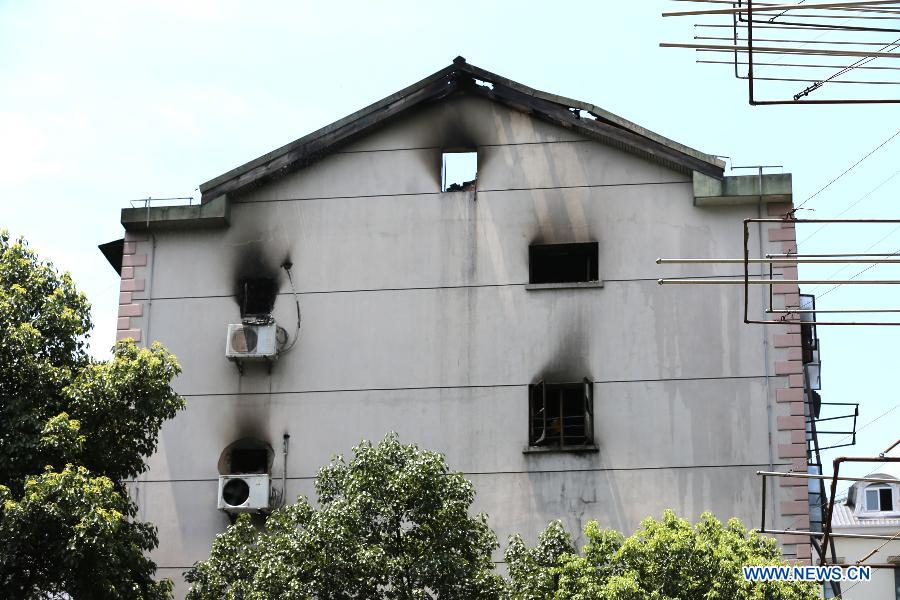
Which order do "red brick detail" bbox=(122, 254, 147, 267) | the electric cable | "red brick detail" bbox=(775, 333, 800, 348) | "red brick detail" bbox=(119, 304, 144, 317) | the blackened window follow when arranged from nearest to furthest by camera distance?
"red brick detail" bbox=(775, 333, 800, 348), the blackened window, the electric cable, "red brick detail" bbox=(119, 304, 144, 317), "red brick detail" bbox=(122, 254, 147, 267)

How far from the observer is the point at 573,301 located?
93.0 feet

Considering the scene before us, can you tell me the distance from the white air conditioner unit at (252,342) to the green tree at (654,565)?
730 cm

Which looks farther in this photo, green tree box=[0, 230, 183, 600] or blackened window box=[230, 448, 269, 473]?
blackened window box=[230, 448, 269, 473]

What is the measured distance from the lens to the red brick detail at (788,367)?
89.3ft

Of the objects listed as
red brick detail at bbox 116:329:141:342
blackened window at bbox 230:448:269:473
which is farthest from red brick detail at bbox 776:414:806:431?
red brick detail at bbox 116:329:141:342

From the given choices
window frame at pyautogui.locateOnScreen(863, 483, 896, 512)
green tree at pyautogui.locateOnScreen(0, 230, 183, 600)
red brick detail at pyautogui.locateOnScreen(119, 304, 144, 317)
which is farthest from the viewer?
window frame at pyautogui.locateOnScreen(863, 483, 896, 512)

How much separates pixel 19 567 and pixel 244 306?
869 centimetres

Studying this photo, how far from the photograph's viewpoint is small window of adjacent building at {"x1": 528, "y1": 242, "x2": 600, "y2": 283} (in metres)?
28.8

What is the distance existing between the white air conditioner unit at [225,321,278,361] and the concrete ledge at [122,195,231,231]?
8.66 ft

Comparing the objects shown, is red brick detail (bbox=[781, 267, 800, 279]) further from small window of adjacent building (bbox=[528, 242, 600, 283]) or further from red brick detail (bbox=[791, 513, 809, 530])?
red brick detail (bbox=[791, 513, 809, 530])

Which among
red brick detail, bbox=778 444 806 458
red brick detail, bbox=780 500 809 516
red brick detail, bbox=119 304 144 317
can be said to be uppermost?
red brick detail, bbox=119 304 144 317

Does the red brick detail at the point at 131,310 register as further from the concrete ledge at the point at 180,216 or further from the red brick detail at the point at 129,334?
the concrete ledge at the point at 180,216

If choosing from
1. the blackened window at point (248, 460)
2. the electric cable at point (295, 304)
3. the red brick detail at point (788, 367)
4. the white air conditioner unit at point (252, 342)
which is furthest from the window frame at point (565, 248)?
the blackened window at point (248, 460)

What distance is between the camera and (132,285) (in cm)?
3012
